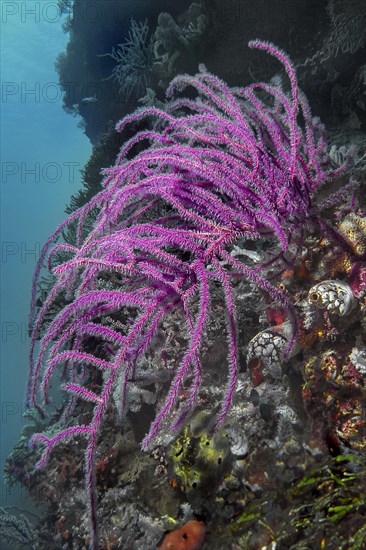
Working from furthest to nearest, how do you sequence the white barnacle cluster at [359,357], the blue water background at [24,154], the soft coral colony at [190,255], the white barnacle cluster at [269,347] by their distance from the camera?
the blue water background at [24,154]
the white barnacle cluster at [269,347]
the white barnacle cluster at [359,357]
the soft coral colony at [190,255]

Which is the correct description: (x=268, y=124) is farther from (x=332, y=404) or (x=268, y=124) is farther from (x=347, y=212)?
(x=332, y=404)

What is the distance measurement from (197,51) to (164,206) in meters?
4.22

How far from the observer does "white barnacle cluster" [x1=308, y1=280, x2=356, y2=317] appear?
6.75 ft

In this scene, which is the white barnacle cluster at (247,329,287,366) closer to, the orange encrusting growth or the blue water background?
the orange encrusting growth

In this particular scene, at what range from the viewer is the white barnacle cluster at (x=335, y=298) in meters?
2.06

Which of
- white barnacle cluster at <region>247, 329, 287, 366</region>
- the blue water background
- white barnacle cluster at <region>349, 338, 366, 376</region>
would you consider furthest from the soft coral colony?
the blue water background

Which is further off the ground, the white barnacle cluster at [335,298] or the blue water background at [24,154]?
the blue water background at [24,154]

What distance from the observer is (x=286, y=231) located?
236 cm

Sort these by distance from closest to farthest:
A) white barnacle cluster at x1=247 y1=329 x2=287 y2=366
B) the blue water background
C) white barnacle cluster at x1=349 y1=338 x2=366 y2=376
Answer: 1. white barnacle cluster at x1=349 y1=338 x2=366 y2=376
2. white barnacle cluster at x1=247 y1=329 x2=287 y2=366
3. the blue water background

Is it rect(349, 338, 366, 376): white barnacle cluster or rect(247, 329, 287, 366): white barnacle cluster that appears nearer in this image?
rect(349, 338, 366, 376): white barnacle cluster

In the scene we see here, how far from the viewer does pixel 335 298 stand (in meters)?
2.07

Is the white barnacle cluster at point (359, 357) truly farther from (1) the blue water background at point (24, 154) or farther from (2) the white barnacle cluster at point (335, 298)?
(1) the blue water background at point (24, 154)

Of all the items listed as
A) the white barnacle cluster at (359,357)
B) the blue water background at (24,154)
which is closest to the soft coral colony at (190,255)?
the white barnacle cluster at (359,357)

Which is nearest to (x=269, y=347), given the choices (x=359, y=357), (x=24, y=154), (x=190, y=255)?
(x=359, y=357)
